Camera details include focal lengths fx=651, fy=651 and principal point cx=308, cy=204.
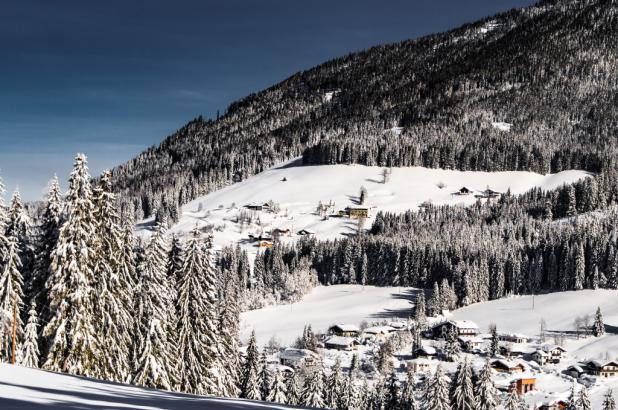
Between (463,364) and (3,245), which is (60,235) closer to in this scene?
(3,245)

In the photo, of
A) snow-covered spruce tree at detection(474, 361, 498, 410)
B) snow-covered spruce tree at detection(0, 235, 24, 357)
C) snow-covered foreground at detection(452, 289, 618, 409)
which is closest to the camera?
snow-covered spruce tree at detection(0, 235, 24, 357)

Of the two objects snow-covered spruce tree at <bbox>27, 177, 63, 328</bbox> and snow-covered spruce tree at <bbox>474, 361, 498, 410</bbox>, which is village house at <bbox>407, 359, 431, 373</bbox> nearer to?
snow-covered spruce tree at <bbox>474, 361, 498, 410</bbox>

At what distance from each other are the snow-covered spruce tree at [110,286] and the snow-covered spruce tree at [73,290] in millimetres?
933

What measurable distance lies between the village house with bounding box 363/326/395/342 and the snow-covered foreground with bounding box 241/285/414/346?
9.01 m

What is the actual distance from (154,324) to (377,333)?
293 feet

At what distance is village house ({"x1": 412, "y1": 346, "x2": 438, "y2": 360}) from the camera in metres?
104

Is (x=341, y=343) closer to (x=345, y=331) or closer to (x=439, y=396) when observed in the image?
(x=345, y=331)

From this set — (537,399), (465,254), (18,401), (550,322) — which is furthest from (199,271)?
(465,254)

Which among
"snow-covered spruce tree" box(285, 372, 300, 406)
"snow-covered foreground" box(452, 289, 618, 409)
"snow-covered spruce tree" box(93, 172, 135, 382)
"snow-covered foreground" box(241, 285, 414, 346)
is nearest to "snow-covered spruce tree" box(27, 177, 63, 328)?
"snow-covered spruce tree" box(93, 172, 135, 382)

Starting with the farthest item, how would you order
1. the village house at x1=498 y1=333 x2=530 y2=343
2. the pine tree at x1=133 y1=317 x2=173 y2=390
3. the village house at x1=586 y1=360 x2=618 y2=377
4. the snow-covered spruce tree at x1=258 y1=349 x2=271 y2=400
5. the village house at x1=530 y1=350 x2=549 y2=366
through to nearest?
the village house at x1=498 y1=333 x2=530 y2=343 < the village house at x1=530 y1=350 x2=549 y2=366 < the village house at x1=586 y1=360 x2=618 y2=377 < the snow-covered spruce tree at x1=258 y1=349 x2=271 y2=400 < the pine tree at x1=133 y1=317 x2=173 y2=390

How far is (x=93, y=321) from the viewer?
34969mm

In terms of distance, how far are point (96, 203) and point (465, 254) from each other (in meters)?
135

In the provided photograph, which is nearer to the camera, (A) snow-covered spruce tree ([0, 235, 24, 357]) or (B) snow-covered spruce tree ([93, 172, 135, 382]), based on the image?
(A) snow-covered spruce tree ([0, 235, 24, 357])

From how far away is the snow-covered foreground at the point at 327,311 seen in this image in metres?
127
